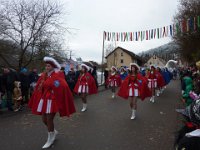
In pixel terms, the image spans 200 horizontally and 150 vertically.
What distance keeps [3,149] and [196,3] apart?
26.5 metres

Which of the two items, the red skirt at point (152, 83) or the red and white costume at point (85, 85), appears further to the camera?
the red skirt at point (152, 83)

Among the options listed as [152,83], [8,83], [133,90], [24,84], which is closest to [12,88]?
[8,83]

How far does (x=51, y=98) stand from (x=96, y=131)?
1819 millimetres

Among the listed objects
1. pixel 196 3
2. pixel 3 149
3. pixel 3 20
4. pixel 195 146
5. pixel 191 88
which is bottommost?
pixel 3 149

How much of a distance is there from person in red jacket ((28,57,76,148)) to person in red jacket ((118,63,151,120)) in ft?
10.9

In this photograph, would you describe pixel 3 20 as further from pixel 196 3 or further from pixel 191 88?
pixel 196 3

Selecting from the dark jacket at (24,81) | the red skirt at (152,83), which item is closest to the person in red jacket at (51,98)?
the dark jacket at (24,81)

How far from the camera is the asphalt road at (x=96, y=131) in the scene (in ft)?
19.7

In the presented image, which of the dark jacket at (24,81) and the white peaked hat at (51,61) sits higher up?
the white peaked hat at (51,61)

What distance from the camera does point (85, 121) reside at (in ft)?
27.8

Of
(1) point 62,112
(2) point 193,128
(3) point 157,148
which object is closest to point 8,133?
(1) point 62,112

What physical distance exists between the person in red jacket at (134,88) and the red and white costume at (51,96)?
333cm

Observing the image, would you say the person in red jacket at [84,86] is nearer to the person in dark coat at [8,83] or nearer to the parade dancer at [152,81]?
the person in dark coat at [8,83]

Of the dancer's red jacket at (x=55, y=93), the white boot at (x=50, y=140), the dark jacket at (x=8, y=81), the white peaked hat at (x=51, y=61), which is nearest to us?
the white boot at (x=50, y=140)
